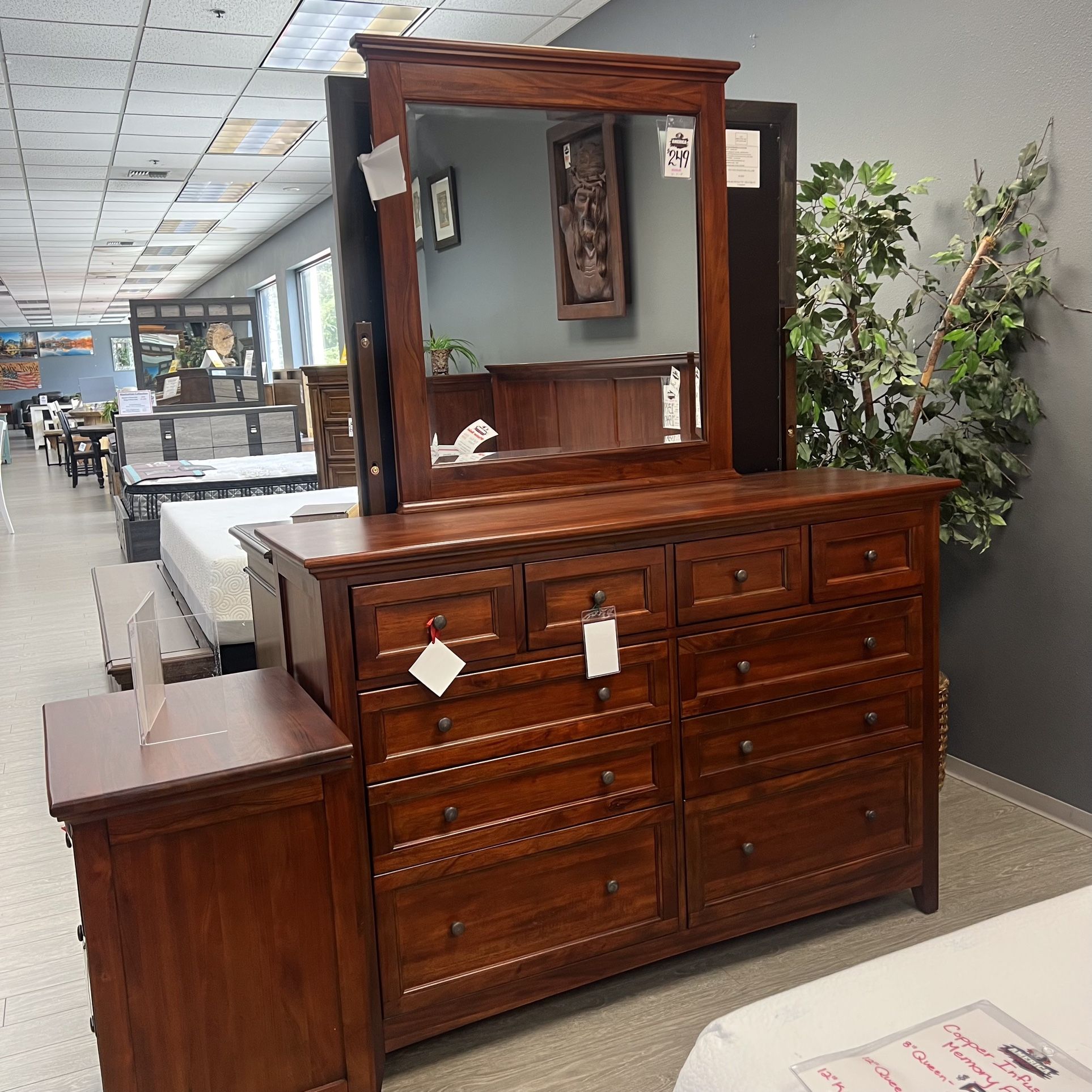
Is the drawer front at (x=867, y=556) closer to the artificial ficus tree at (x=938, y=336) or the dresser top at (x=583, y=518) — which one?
the dresser top at (x=583, y=518)

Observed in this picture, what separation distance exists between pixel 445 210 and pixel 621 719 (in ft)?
3.91

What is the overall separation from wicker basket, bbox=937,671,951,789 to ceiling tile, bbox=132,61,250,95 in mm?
4761

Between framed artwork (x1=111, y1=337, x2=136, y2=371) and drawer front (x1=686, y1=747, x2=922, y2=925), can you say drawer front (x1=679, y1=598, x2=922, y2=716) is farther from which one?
framed artwork (x1=111, y1=337, x2=136, y2=371)

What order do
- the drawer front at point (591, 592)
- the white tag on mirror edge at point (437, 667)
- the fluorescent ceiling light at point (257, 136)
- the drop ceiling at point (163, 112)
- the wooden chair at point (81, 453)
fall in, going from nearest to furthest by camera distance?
the white tag on mirror edge at point (437, 667) < the drawer front at point (591, 592) < the drop ceiling at point (163, 112) < the fluorescent ceiling light at point (257, 136) < the wooden chair at point (81, 453)

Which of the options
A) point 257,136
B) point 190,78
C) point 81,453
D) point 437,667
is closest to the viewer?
point 437,667

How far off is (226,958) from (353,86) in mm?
1763

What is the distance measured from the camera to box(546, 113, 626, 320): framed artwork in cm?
248

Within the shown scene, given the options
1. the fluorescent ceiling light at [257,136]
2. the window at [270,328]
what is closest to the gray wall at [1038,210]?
the fluorescent ceiling light at [257,136]

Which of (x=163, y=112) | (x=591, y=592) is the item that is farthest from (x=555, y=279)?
(x=163, y=112)

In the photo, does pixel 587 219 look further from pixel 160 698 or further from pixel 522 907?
pixel 522 907

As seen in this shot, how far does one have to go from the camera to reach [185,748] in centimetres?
185

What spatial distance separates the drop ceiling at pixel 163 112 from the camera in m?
4.82

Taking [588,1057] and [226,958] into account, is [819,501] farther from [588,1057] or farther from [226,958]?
[226,958]

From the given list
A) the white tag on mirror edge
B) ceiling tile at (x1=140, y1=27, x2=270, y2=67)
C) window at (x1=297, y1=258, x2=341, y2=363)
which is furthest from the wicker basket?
window at (x1=297, y1=258, x2=341, y2=363)
